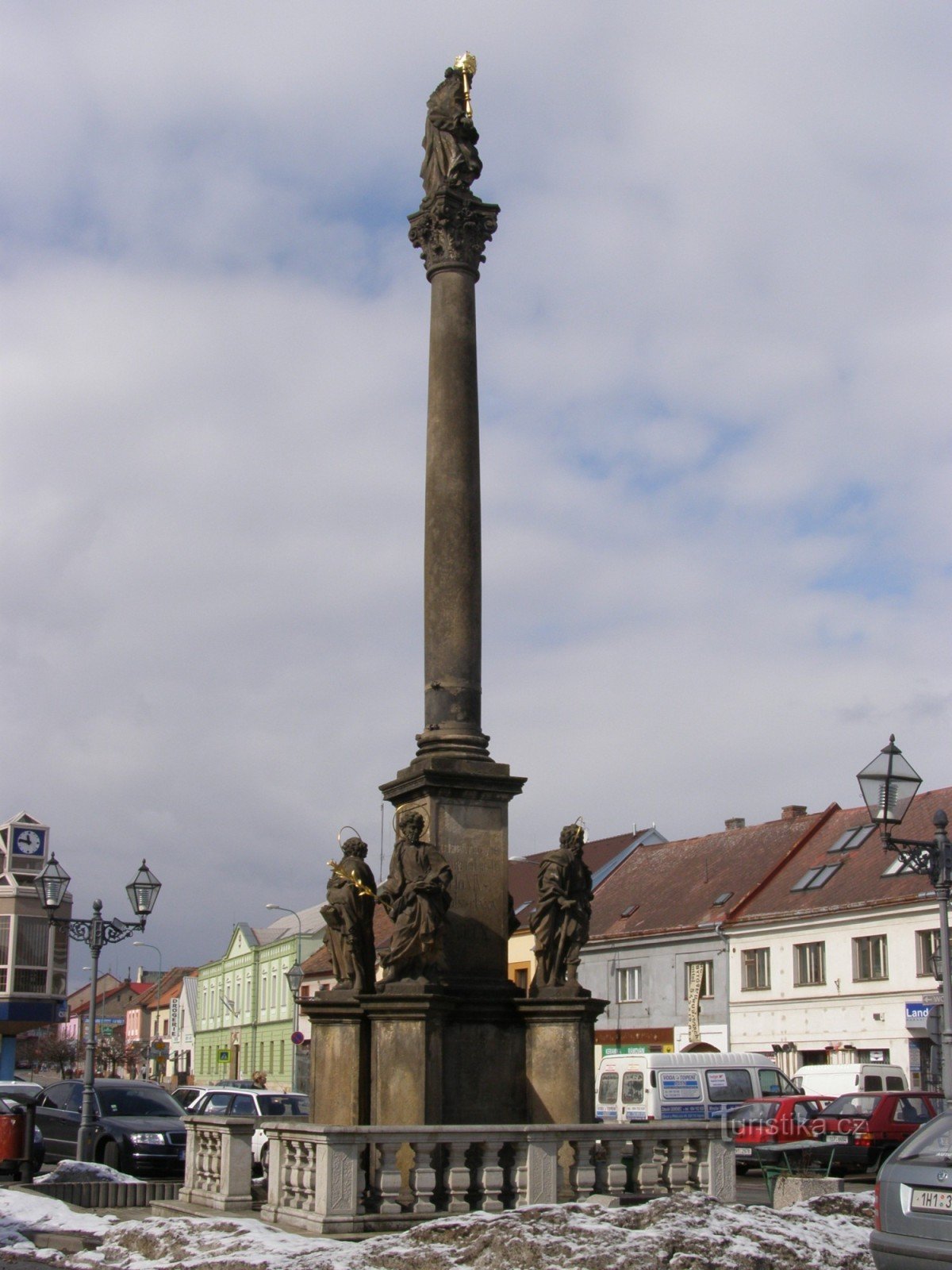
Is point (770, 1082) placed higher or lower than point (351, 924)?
lower

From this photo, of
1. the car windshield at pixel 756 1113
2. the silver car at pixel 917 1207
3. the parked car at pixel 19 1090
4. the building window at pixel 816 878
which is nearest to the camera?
the silver car at pixel 917 1207

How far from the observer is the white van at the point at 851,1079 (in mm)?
30656

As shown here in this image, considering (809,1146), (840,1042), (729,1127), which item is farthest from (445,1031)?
(840,1042)

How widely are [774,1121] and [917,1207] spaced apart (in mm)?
17557

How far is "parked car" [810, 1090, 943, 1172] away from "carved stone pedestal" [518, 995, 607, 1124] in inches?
458

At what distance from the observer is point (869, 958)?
38844 millimetres

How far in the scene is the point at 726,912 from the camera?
1759 inches

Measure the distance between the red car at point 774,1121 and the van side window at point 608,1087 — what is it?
9.32 feet

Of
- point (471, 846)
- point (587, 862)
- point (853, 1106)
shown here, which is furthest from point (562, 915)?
point (587, 862)

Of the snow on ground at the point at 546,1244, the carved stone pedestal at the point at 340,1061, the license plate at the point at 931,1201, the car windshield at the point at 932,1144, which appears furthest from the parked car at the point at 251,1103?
the license plate at the point at 931,1201

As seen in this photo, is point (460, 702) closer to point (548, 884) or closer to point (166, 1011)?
point (548, 884)

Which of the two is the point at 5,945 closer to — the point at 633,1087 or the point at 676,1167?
the point at 633,1087

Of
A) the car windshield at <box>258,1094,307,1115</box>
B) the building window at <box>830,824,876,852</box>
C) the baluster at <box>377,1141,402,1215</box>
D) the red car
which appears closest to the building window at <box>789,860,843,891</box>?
the building window at <box>830,824,876,852</box>

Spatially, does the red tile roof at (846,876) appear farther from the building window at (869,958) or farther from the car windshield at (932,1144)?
the car windshield at (932,1144)
